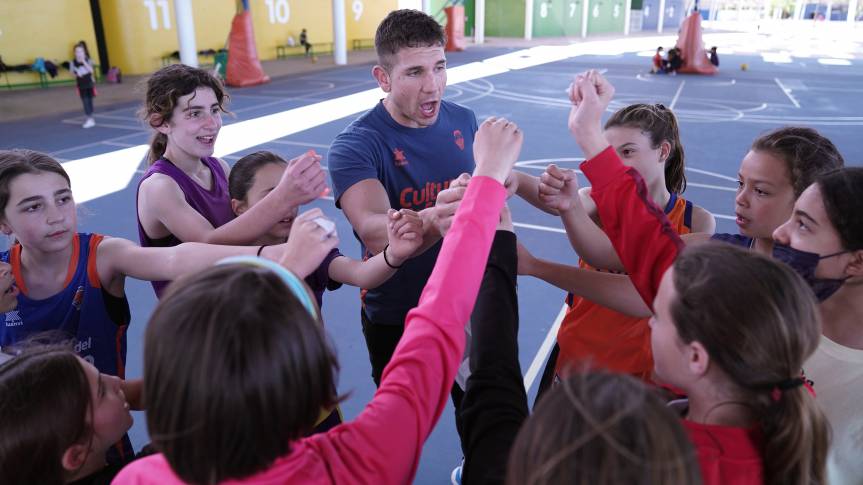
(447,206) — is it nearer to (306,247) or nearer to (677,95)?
(306,247)

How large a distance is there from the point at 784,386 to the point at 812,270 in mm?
683

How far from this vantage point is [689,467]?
0.97 m

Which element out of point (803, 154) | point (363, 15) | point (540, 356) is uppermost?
point (363, 15)

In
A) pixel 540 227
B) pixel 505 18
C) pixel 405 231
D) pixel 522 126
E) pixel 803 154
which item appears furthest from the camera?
pixel 505 18

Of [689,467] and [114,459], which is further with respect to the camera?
[114,459]

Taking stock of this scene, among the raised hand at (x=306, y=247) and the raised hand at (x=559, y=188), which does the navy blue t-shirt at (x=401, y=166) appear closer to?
the raised hand at (x=559, y=188)

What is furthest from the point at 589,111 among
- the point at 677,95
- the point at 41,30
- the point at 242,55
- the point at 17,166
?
the point at 41,30

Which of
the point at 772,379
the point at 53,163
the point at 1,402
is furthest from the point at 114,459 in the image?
the point at 772,379

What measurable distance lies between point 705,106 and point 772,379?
564 inches

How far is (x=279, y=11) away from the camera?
2277 cm

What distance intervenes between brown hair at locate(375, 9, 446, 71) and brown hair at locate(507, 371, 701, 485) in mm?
2103

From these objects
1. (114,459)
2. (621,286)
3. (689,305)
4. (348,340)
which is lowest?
(348,340)

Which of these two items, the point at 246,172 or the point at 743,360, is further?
the point at 246,172

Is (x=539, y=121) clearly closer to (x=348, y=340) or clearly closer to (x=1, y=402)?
(x=348, y=340)
